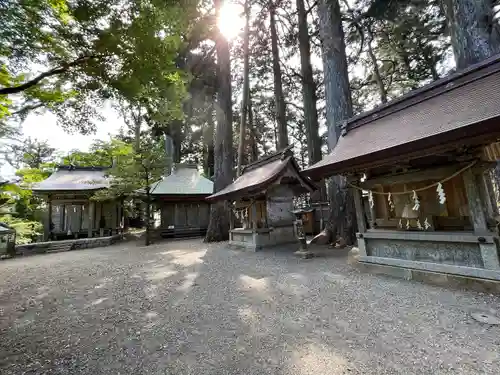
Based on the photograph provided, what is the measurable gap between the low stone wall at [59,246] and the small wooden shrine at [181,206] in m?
3.49

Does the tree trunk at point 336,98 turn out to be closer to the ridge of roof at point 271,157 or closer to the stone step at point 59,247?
the ridge of roof at point 271,157

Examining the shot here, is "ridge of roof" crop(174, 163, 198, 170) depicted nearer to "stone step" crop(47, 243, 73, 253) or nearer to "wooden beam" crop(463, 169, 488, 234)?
"stone step" crop(47, 243, 73, 253)

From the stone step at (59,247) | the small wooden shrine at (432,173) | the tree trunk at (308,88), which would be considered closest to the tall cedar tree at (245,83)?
the tree trunk at (308,88)

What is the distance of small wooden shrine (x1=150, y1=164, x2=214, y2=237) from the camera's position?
15598mm

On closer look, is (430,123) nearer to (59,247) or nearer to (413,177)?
(413,177)

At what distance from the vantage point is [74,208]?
15.5m

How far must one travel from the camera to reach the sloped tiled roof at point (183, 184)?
15.8 meters

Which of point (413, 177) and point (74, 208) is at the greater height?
point (74, 208)

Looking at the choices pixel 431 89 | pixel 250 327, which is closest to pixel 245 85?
pixel 431 89

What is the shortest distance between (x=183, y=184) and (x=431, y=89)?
15.3m

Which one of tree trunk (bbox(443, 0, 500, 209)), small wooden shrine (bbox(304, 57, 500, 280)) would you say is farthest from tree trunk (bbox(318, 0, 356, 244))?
tree trunk (bbox(443, 0, 500, 209))

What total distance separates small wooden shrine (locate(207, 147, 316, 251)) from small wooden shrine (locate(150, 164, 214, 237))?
20.4 feet

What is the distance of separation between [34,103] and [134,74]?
12.5 ft

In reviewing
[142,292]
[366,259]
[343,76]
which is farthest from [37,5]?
[343,76]
